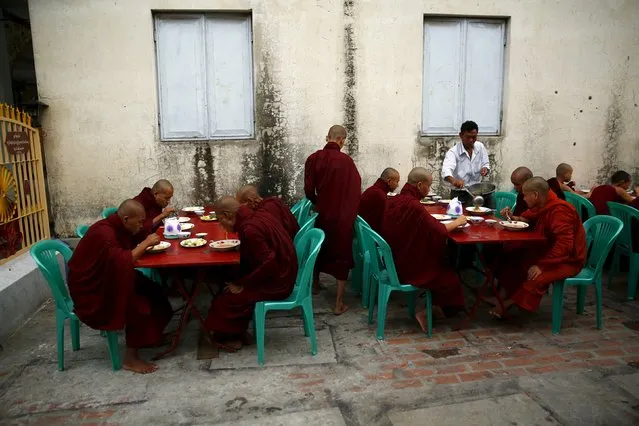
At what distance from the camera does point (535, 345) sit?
4.09 metres

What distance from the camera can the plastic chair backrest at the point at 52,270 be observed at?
11.9ft

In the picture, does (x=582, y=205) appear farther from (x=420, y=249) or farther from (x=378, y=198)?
(x=420, y=249)

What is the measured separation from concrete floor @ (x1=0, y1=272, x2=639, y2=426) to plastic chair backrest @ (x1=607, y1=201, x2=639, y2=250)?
3.36 ft

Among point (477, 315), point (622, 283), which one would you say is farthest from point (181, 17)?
point (622, 283)

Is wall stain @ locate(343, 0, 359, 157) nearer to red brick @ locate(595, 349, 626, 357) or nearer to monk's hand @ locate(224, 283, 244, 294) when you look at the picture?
monk's hand @ locate(224, 283, 244, 294)

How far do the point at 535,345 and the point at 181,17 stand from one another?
545 cm

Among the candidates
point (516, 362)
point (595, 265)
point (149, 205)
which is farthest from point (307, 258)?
point (595, 265)

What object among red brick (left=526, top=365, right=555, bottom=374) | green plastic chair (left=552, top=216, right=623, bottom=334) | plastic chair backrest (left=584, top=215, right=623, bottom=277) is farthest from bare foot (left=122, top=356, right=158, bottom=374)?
plastic chair backrest (left=584, top=215, right=623, bottom=277)

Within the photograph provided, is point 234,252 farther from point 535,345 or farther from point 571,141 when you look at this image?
point 571,141

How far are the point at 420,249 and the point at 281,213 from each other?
50.8 inches

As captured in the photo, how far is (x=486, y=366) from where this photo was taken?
3756 mm

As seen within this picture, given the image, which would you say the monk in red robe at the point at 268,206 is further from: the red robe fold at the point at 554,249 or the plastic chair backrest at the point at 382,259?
the red robe fold at the point at 554,249

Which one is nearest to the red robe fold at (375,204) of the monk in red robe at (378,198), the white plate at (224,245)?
the monk in red robe at (378,198)

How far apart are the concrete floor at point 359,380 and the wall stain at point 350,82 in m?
2.91
